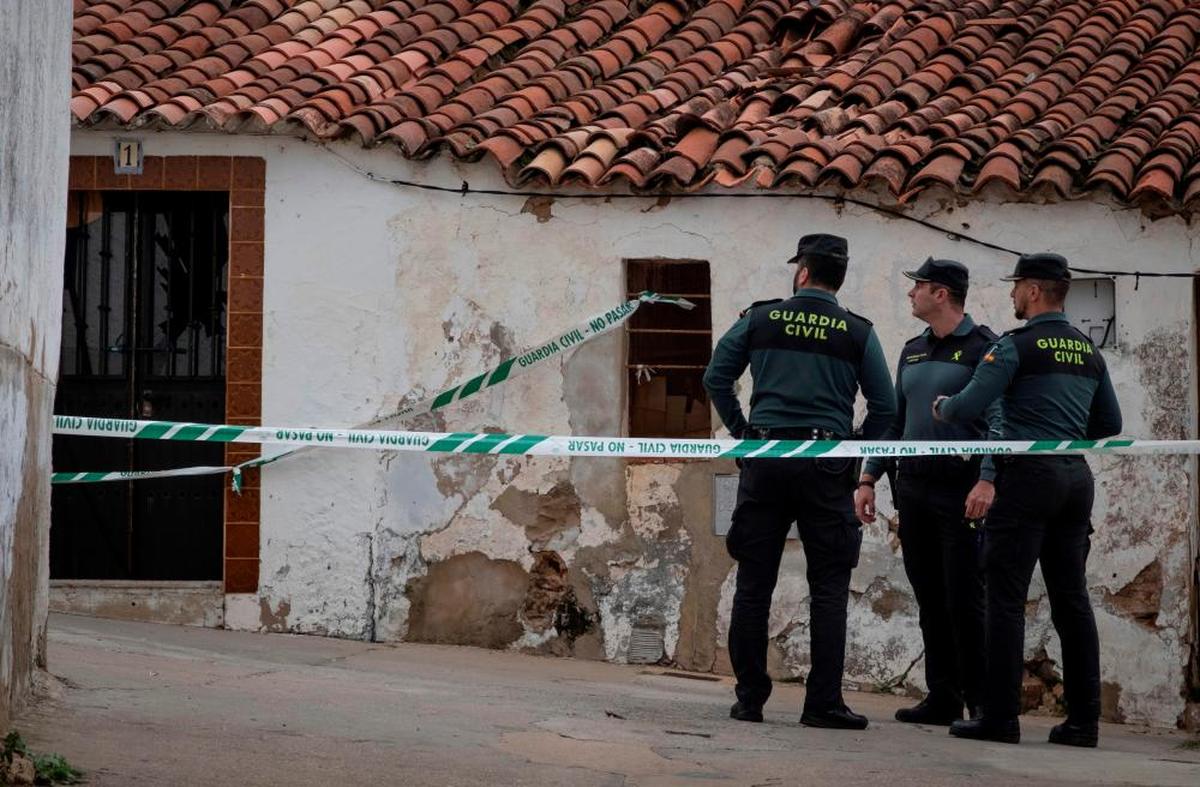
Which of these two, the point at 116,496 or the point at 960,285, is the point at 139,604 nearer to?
the point at 116,496

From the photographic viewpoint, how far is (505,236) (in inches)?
392

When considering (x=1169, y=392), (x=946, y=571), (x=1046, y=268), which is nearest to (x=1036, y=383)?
(x=1046, y=268)

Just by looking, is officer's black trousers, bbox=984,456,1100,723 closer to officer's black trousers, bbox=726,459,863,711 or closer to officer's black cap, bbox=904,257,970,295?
officer's black trousers, bbox=726,459,863,711

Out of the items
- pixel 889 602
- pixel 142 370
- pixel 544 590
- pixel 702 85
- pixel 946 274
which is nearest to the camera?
pixel 946 274

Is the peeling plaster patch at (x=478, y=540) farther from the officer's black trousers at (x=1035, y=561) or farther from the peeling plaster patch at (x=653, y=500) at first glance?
the officer's black trousers at (x=1035, y=561)

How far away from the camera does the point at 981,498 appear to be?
6781 mm

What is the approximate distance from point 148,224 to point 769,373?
189 inches

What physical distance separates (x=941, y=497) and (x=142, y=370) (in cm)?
510

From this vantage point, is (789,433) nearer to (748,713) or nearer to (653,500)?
(748,713)

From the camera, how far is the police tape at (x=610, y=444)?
267 inches

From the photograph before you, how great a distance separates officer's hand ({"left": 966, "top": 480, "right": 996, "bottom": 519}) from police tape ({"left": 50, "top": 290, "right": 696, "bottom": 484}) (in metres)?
3.26

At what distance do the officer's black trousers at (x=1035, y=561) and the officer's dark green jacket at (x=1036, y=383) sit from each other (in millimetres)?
156

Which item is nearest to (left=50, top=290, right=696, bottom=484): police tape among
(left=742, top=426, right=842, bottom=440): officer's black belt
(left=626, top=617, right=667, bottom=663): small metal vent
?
(left=626, top=617, right=667, bottom=663): small metal vent

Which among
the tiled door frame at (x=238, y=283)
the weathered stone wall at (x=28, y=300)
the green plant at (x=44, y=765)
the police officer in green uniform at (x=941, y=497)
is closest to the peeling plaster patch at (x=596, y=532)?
the tiled door frame at (x=238, y=283)
